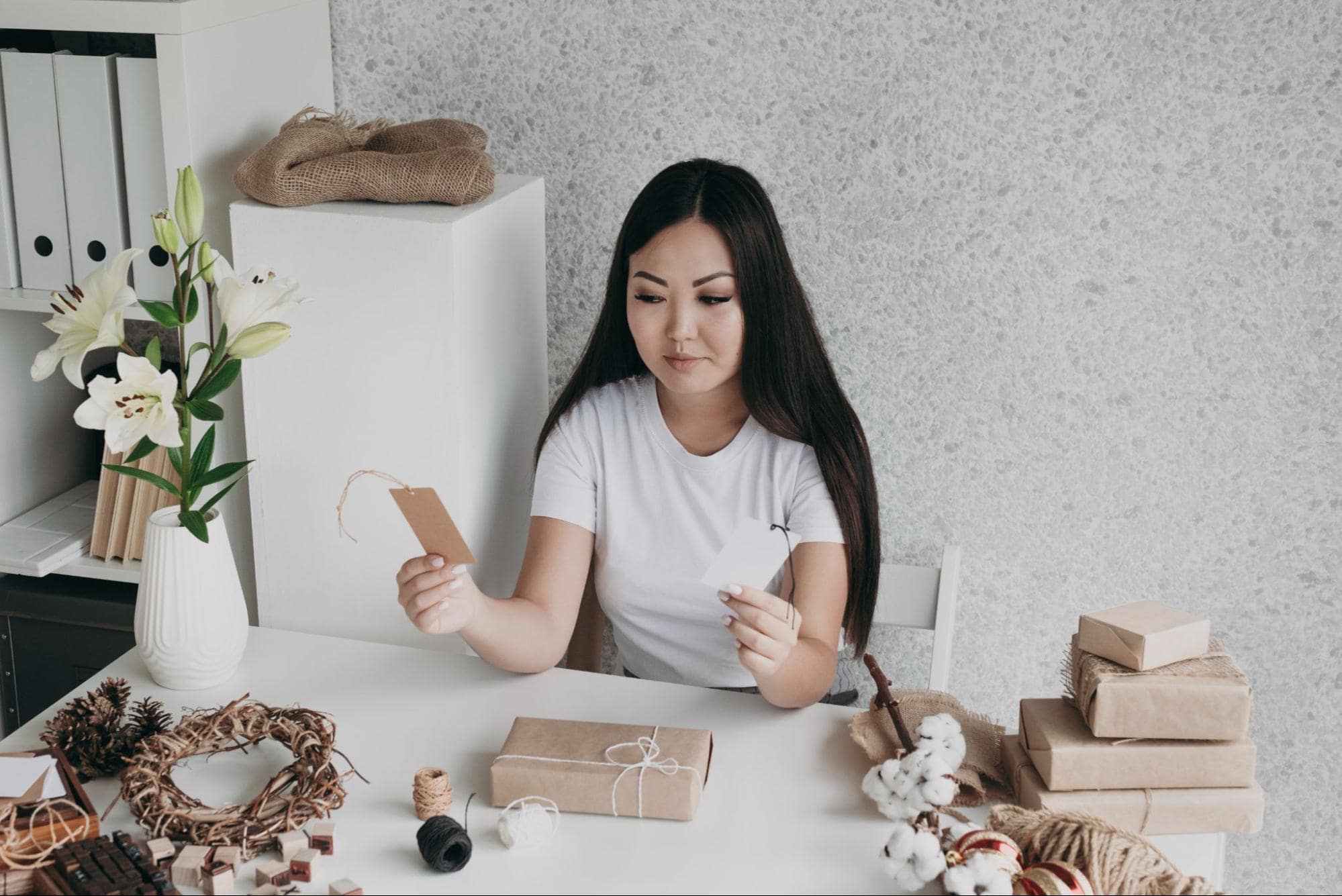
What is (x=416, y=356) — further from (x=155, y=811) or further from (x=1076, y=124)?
(x=1076, y=124)

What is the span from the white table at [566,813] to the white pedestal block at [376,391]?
12cm

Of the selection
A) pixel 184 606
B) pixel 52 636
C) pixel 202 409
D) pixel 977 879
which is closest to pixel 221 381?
pixel 202 409

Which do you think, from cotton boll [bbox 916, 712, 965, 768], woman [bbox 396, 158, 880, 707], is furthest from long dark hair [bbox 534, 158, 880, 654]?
cotton boll [bbox 916, 712, 965, 768]

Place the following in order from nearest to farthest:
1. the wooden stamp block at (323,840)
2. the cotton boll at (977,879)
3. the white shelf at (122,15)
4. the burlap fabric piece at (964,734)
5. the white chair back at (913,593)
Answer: the cotton boll at (977,879)
the wooden stamp block at (323,840)
the burlap fabric piece at (964,734)
the white shelf at (122,15)
the white chair back at (913,593)

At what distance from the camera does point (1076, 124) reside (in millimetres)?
1692

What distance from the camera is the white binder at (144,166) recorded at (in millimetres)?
1597

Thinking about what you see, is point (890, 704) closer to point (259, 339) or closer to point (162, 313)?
point (259, 339)

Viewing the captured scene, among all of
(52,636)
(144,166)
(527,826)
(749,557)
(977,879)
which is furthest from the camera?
(52,636)

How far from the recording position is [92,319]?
1.33m

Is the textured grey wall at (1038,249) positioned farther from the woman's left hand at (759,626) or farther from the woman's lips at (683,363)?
the woman's left hand at (759,626)

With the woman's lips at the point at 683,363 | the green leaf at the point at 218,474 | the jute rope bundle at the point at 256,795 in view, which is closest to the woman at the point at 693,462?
the woman's lips at the point at 683,363

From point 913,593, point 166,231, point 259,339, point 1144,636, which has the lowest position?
point 913,593

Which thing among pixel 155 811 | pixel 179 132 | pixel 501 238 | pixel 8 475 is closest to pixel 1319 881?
pixel 501 238

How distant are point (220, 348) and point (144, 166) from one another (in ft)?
1.32
